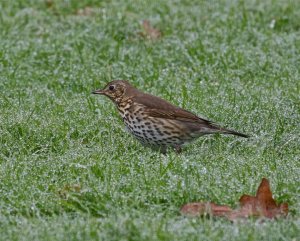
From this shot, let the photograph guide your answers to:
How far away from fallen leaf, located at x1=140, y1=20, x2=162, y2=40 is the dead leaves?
5774mm

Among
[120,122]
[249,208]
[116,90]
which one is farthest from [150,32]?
[249,208]

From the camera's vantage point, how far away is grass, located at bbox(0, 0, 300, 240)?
6.16 meters

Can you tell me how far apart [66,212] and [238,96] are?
3.67 m

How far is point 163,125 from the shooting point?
834 cm

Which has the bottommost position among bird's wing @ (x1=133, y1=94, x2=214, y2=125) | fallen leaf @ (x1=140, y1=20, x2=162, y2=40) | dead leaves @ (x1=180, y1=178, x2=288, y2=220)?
dead leaves @ (x1=180, y1=178, x2=288, y2=220)

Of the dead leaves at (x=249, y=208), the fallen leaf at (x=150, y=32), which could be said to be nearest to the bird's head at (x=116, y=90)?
the dead leaves at (x=249, y=208)

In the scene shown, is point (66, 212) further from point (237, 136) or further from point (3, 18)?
point (3, 18)

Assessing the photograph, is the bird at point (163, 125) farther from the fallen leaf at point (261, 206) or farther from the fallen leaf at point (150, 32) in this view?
the fallen leaf at point (150, 32)

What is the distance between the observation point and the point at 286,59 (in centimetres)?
1118

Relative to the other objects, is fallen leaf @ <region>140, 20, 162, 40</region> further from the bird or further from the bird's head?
the bird

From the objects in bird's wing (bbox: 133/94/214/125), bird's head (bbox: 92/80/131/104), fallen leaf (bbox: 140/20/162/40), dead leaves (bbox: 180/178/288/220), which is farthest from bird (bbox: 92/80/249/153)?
fallen leaf (bbox: 140/20/162/40)

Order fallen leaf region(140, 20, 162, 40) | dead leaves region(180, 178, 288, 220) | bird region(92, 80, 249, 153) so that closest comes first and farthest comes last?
dead leaves region(180, 178, 288, 220) → bird region(92, 80, 249, 153) → fallen leaf region(140, 20, 162, 40)

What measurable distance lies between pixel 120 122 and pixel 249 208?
9.92 ft

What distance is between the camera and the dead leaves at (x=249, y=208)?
20.2 feet
